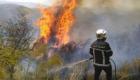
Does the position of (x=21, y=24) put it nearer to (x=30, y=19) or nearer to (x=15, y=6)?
(x=30, y=19)

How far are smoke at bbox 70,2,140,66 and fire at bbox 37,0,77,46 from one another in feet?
1.66

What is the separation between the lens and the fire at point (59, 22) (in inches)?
1057

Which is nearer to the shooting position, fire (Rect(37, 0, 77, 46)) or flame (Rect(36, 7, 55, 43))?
fire (Rect(37, 0, 77, 46))

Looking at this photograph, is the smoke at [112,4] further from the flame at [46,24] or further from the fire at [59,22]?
the flame at [46,24]

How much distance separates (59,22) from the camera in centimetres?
2708

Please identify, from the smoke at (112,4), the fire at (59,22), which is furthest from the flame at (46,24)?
the smoke at (112,4)

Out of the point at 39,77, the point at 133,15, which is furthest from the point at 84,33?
the point at 39,77

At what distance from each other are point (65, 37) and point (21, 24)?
9.74ft

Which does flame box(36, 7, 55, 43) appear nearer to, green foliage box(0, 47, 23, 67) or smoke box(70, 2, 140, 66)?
smoke box(70, 2, 140, 66)

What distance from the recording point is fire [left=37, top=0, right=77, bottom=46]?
2684 cm

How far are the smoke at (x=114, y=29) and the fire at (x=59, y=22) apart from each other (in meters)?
0.51

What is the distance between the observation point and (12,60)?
2478cm

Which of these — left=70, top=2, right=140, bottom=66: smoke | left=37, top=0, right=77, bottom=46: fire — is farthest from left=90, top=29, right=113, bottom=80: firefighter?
left=37, top=0, right=77, bottom=46: fire

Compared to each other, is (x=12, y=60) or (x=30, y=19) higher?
(x=30, y=19)
